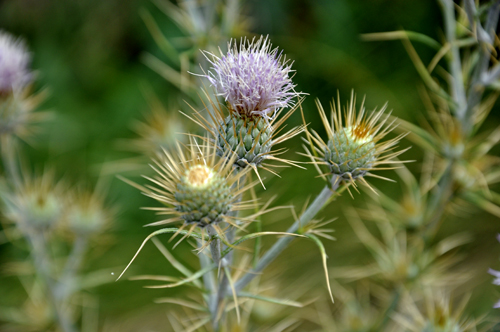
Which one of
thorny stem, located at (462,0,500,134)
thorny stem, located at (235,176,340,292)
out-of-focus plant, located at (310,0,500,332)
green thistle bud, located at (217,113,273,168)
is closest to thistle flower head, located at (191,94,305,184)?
green thistle bud, located at (217,113,273,168)

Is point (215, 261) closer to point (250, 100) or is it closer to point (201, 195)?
point (201, 195)

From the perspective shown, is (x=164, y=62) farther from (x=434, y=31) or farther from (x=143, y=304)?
(x=434, y=31)

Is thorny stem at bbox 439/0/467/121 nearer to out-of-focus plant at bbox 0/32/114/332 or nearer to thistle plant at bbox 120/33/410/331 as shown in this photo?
thistle plant at bbox 120/33/410/331

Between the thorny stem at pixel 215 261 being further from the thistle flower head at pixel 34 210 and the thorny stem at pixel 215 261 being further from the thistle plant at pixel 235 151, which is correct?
the thistle flower head at pixel 34 210

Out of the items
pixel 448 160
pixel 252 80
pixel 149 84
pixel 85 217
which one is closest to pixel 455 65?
pixel 448 160

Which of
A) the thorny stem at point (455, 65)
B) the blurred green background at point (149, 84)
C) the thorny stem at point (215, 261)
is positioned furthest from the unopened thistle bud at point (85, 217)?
the thorny stem at point (455, 65)
